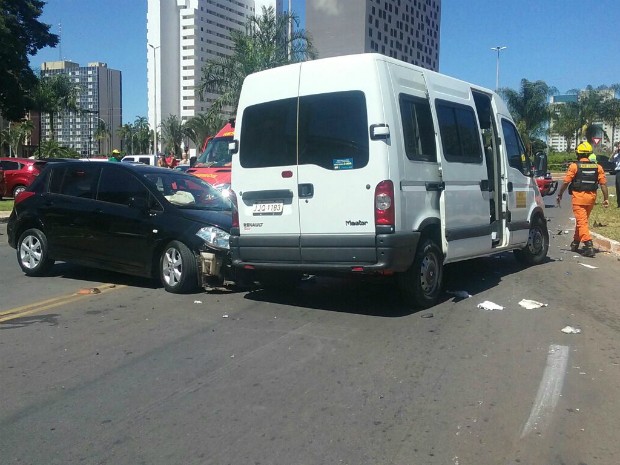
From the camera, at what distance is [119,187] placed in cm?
847

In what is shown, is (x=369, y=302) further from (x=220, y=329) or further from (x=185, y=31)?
(x=185, y=31)

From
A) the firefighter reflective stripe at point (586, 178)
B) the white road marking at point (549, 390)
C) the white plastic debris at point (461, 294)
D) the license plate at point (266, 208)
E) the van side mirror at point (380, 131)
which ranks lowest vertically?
the white road marking at point (549, 390)

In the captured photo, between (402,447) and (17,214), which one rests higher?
(17,214)

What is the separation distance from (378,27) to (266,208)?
371 feet

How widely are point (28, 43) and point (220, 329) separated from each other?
37.1 m

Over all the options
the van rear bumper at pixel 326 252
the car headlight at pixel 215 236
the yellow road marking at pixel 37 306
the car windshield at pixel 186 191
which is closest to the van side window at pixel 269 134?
the van rear bumper at pixel 326 252

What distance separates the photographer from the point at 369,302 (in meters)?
7.61

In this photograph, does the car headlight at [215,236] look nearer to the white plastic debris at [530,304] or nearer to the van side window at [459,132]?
the van side window at [459,132]

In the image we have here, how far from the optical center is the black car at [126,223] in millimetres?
7785

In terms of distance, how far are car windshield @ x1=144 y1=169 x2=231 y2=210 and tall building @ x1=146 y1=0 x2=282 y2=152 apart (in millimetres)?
134727

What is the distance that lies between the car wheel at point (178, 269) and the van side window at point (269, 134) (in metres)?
1.39

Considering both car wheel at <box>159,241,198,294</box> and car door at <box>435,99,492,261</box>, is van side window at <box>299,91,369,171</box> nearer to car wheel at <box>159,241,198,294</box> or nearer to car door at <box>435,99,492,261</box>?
car door at <box>435,99,492,261</box>

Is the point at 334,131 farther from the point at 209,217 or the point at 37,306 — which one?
the point at 37,306

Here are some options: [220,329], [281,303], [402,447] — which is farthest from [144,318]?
[402,447]
